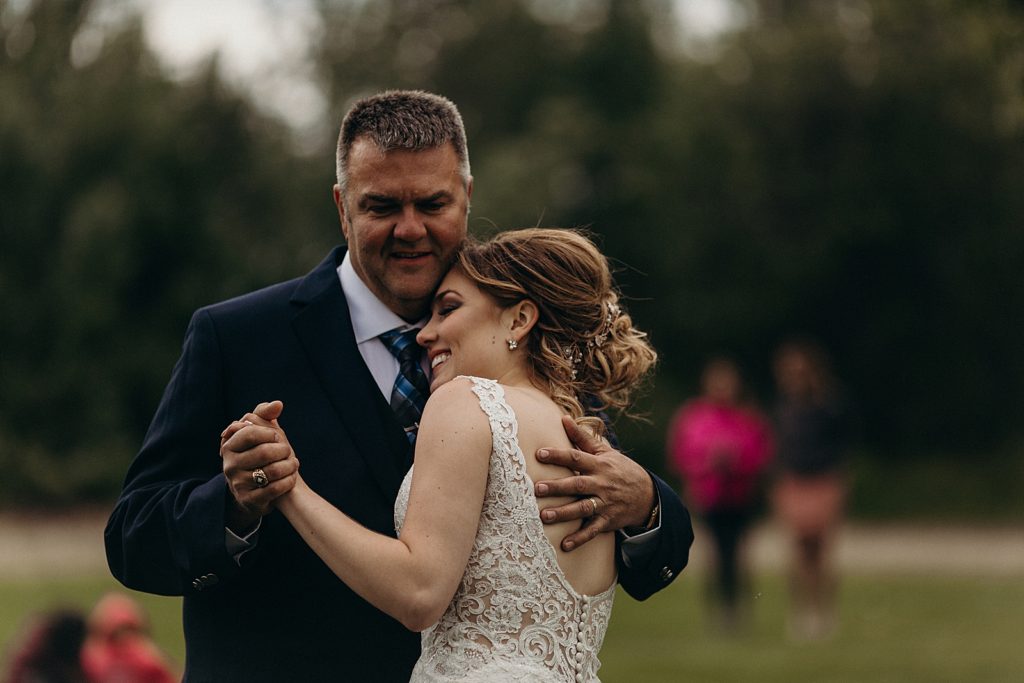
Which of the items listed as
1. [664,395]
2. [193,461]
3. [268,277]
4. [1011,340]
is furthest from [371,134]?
[1011,340]

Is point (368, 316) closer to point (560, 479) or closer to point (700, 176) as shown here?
point (560, 479)

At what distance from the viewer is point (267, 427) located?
3.31 metres

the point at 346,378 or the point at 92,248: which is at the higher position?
the point at 92,248

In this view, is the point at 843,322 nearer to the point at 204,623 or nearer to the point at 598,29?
the point at 598,29

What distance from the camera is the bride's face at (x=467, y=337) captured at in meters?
3.74

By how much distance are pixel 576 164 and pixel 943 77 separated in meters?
6.45

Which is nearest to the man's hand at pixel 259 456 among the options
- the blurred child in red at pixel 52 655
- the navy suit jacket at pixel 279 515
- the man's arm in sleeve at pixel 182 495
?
the man's arm in sleeve at pixel 182 495

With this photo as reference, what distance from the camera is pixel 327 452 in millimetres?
3943

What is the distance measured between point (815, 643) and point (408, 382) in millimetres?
9261

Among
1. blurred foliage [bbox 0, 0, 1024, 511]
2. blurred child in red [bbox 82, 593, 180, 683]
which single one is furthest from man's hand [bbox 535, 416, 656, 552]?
blurred foliage [bbox 0, 0, 1024, 511]

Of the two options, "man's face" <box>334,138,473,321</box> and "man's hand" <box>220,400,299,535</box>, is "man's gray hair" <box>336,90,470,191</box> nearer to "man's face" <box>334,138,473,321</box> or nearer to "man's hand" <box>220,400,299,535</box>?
"man's face" <box>334,138,473,321</box>

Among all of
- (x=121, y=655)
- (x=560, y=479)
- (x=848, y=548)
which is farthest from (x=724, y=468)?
(x=560, y=479)

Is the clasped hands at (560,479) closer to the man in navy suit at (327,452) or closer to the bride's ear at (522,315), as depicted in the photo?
the man in navy suit at (327,452)

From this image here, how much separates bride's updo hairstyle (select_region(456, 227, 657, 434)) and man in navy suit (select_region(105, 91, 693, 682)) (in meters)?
0.22
